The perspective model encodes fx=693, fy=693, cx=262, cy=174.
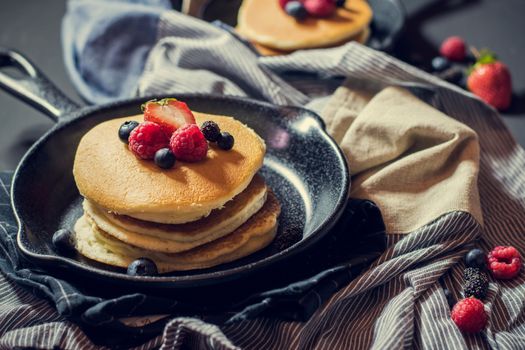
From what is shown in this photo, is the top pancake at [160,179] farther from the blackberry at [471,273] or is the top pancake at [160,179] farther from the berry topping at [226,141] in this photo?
the blackberry at [471,273]

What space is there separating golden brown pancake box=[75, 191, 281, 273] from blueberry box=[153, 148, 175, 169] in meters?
0.21

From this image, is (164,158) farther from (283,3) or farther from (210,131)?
(283,3)

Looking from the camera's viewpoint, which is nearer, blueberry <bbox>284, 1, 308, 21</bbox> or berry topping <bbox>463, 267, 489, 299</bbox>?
berry topping <bbox>463, 267, 489, 299</bbox>

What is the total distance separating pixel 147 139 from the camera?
164 cm

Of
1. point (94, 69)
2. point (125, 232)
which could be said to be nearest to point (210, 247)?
point (125, 232)

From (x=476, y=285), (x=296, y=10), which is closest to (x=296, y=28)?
(x=296, y=10)

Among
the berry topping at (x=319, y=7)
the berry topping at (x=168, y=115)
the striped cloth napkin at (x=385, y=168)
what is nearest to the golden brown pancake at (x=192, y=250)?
the striped cloth napkin at (x=385, y=168)

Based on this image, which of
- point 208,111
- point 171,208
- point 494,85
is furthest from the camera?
point 494,85

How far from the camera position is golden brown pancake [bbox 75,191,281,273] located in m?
1.62

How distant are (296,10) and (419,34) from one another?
0.73m

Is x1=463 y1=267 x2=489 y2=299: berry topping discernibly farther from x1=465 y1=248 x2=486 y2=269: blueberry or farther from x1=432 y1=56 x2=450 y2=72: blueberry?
x1=432 y1=56 x2=450 y2=72: blueberry

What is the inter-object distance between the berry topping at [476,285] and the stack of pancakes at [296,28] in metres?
1.23

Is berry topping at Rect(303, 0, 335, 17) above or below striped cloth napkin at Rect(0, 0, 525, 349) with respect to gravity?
above

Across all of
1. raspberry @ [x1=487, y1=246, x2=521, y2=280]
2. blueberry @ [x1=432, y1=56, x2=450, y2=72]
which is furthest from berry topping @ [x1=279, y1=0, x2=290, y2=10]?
raspberry @ [x1=487, y1=246, x2=521, y2=280]
